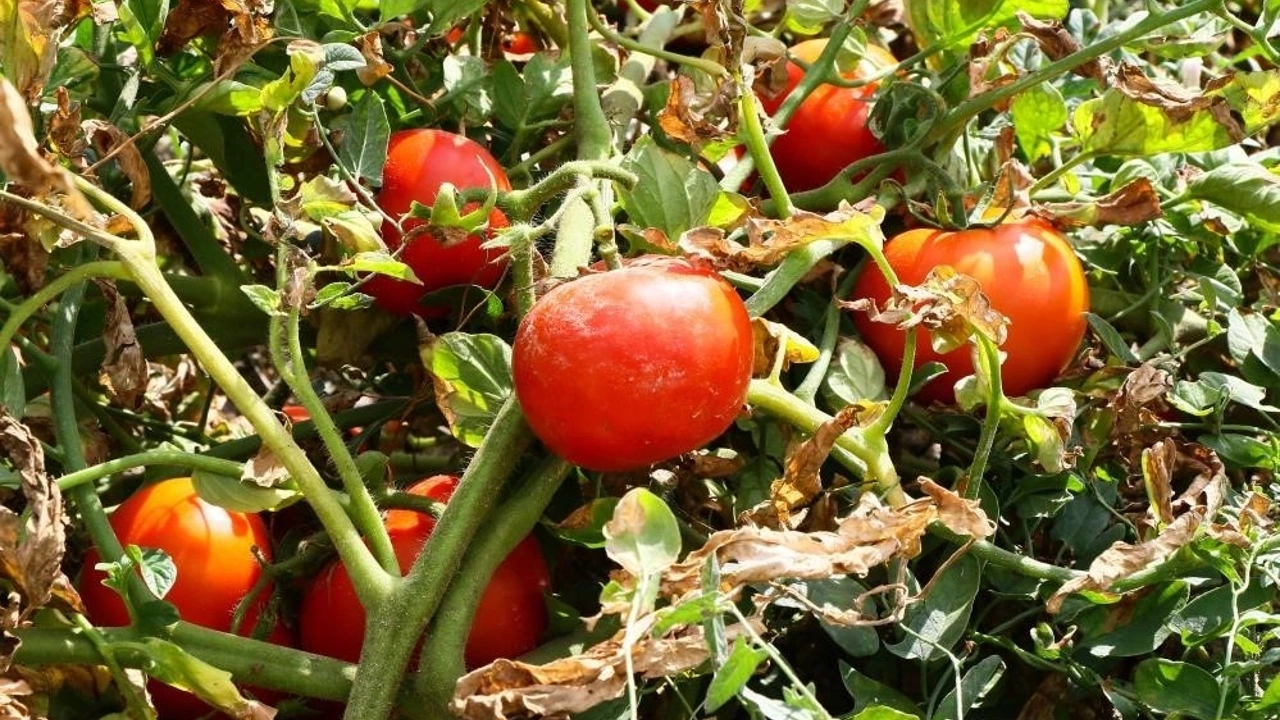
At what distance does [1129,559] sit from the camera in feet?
2.49

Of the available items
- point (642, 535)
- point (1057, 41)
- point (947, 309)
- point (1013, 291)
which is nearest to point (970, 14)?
point (1057, 41)

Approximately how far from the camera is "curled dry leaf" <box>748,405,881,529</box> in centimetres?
77

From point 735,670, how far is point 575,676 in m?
0.10

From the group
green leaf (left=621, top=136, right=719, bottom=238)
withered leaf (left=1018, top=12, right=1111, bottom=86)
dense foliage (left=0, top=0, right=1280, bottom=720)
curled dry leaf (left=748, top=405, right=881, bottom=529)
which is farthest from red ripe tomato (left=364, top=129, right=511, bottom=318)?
withered leaf (left=1018, top=12, right=1111, bottom=86)

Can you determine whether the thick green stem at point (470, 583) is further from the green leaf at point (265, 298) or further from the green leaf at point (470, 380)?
the green leaf at point (265, 298)

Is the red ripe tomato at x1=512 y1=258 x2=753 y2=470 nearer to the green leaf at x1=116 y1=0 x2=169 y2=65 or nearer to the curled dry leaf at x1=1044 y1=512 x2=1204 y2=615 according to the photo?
the curled dry leaf at x1=1044 y1=512 x2=1204 y2=615

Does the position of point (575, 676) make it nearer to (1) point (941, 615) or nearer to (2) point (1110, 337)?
(1) point (941, 615)

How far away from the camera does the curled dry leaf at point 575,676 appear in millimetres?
646

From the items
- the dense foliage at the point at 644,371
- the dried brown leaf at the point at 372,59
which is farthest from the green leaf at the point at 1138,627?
the dried brown leaf at the point at 372,59

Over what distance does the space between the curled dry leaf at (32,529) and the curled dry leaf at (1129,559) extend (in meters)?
0.48

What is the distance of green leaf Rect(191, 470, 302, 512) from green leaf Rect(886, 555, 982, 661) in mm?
339

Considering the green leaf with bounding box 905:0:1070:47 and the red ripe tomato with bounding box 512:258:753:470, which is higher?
the green leaf with bounding box 905:0:1070:47

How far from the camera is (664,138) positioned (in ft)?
3.29

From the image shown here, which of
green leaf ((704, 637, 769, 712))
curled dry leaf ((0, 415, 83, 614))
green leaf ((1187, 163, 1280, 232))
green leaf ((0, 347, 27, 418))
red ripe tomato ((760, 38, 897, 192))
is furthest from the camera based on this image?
red ripe tomato ((760, 38, 897, 192))
